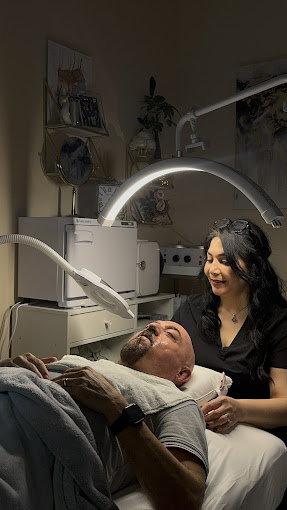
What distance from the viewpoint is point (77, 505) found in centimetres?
107

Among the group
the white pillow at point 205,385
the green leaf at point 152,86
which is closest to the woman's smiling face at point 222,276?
the white pillow at point 205,385

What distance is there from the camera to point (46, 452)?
43.9 inches

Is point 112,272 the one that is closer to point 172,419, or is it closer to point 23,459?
point 172,419

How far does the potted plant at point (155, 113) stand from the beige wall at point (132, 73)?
7cm

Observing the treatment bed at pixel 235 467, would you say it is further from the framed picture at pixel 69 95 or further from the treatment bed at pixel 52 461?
the framed picture at pixel 69 95

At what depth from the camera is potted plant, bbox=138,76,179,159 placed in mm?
3154

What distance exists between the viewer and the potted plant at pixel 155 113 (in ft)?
10.3

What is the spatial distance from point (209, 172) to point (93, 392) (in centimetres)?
63

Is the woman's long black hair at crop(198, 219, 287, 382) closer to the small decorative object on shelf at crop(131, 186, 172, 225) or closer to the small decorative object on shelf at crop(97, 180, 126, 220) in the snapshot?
the small decorative object on shelf at crop(97, 180, 126, 220)

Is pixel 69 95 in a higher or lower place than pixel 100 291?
higher

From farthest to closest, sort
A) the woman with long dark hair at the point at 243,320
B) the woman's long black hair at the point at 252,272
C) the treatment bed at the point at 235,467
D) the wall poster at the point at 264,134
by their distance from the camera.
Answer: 1. the wall poster at the point at 264,134
2. the woman's long black hair at the point at 252,272
3. the woman with long dark hair at the point at 243,320
4. the treatment bed at the point at 235,467

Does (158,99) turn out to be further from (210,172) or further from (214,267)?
(210,172)

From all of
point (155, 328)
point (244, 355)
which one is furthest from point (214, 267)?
point (155, 328)

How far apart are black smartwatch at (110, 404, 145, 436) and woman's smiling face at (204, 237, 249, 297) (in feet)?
2.93
